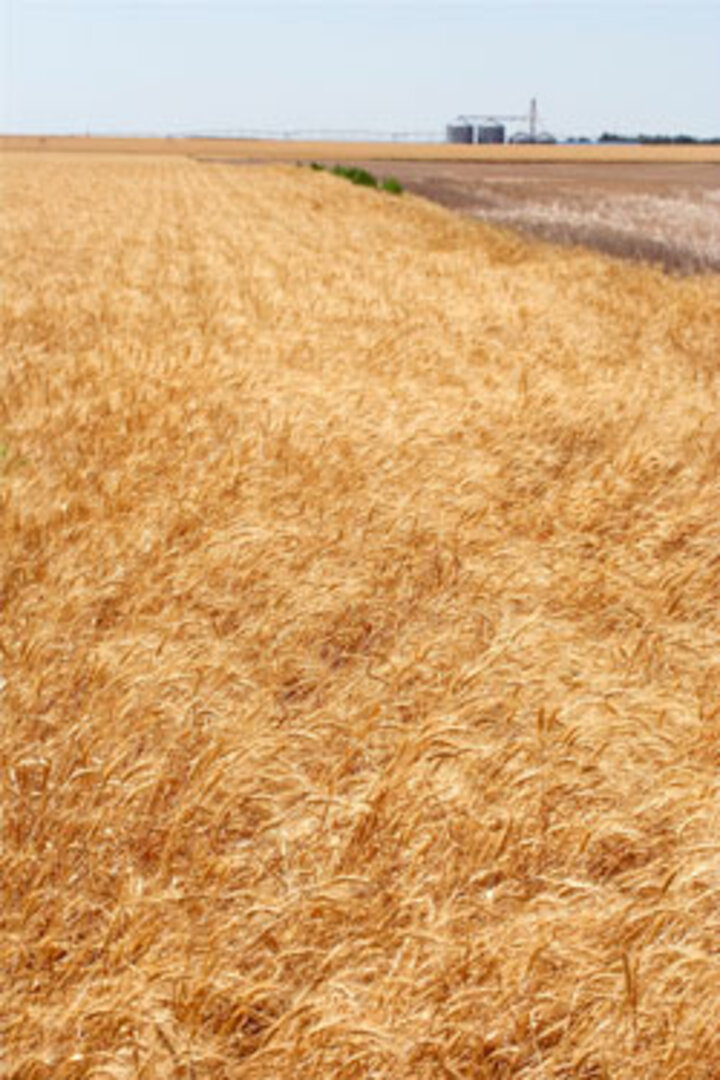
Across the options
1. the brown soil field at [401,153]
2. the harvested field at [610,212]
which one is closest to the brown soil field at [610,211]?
the harvested field at [610,212]

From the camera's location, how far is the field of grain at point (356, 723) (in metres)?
2.75

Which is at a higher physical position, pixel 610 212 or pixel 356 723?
pixel 356 723

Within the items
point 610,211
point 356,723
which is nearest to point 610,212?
point 610,211

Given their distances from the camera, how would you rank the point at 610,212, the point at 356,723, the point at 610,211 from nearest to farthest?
the point at 356,723 → the point at 610,212 → the point at 610,211

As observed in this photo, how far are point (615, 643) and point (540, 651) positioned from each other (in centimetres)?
43

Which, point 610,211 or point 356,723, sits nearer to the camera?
point 356,723

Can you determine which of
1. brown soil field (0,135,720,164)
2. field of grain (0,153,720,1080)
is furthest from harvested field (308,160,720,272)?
brown soil field (0,135,720,164)

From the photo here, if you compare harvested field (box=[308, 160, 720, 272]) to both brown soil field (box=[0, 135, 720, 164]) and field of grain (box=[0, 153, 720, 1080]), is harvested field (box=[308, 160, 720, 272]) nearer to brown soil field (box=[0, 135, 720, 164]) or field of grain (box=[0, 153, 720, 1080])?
field of grain (box=[0, 153, 720, 1080])

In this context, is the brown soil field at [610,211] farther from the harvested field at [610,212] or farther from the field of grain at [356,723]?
the field of grain at [356,723]

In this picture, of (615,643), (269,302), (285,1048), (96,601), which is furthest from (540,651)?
(269,302)

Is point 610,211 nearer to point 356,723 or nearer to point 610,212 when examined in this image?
point 610,212

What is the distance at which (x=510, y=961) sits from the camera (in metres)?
2.88

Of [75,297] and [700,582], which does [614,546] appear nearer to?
[700,582]

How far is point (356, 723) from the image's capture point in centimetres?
422
